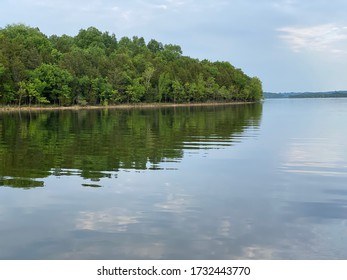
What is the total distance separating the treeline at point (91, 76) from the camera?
79.8m

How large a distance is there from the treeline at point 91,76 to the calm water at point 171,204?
63.9 metres

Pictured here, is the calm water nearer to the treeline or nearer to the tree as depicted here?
the treeline

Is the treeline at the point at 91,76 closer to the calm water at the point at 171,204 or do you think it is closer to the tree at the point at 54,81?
the tree at the point at 54,81

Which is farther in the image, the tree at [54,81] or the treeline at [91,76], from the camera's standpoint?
the tree at [54,81]

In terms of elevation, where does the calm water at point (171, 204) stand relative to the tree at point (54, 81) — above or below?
below

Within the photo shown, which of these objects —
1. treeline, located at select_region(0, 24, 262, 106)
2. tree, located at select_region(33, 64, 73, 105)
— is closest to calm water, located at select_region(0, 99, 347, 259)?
treeline, located at select_region(0, 24, 262, 106)

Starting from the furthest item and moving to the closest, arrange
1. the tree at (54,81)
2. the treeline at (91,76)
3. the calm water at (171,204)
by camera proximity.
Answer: the tree at (54,81) → the treeline at (91,76) → the calm water at (171,204)

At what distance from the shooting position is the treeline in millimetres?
79812

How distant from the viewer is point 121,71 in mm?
107125

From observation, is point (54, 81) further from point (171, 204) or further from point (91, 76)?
point (171, 204)

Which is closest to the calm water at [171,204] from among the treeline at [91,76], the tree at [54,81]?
the treeline at [91,76]

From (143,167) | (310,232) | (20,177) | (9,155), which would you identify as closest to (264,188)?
(310,232)

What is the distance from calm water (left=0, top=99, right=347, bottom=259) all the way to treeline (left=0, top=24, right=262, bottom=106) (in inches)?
2515
